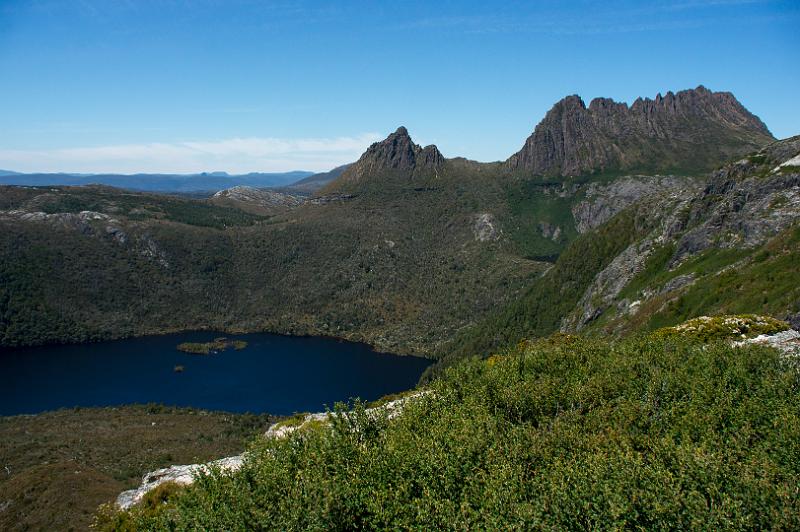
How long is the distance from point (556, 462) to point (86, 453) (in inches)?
5665

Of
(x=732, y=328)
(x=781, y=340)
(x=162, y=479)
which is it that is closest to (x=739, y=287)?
(x=732, y=328)

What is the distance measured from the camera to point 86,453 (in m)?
137

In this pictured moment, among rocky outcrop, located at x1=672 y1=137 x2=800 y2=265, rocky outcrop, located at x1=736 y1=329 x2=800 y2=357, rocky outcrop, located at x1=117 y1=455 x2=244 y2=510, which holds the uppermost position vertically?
rocky outcrop, located at x1=672 y1=137 x2=800 y2=265

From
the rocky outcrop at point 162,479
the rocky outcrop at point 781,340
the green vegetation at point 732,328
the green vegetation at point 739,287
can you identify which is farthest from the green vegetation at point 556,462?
the green vegetation at point 739,287

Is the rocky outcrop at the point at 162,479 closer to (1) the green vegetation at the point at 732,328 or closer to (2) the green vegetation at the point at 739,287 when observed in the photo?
(1) the green vegetation at the point at 732,328

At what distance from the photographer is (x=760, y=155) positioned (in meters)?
178

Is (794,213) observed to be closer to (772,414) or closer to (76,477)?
(772,414)

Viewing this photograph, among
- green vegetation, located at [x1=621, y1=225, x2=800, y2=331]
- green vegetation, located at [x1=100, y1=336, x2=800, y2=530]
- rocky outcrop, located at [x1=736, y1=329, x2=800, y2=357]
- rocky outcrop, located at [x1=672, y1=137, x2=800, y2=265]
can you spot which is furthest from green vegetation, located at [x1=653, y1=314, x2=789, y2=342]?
rocky outcrop, located at [x1=672, y1=137, x2=800, y2=265]

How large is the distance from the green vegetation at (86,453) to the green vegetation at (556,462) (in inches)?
768

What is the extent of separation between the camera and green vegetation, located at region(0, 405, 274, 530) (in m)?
94.7

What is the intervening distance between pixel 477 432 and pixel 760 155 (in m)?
188

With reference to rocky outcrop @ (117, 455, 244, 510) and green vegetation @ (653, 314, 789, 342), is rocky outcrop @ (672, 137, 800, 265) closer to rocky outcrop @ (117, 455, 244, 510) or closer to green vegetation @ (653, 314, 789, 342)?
green vegetation @ (653, 314, 789, 342)

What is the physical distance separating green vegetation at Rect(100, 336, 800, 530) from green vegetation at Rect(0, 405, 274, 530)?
1952 centimetres

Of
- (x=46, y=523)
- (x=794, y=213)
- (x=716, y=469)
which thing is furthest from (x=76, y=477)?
(x=794, y=213)
